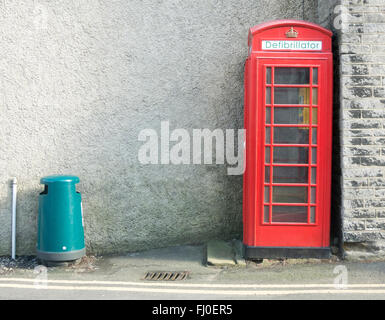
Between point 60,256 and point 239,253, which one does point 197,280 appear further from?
point 60,256

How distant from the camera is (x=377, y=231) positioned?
→ 17.3ft

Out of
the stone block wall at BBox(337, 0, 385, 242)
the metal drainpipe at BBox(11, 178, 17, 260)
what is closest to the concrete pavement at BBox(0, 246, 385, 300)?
the metal drainpipe at BBox(11, 178, 17, 260)

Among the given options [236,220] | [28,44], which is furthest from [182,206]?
[28,44]

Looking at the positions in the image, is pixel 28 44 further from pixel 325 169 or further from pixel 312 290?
pixel 312 290

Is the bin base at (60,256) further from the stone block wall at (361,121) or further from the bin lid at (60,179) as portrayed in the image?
the stone block wall at (361,121)

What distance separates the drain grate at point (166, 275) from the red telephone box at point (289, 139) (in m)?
0.83

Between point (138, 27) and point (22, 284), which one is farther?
point (138, 27)

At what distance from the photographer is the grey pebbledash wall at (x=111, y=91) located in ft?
19.4

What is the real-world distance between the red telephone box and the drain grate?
0.83 m

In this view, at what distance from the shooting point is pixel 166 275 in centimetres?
511

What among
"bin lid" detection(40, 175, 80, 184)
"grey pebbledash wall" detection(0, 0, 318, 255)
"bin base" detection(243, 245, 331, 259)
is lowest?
"bin base" detection(243, 245, 331, 259)

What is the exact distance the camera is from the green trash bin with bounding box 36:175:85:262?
17.5ft

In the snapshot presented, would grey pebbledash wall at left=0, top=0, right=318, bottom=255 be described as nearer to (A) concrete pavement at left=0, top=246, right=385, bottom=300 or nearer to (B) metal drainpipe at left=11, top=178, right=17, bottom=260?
(B) metal drainpipe at left=11, top=178, right=17, bottom=260

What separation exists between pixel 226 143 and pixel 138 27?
1888 mm
